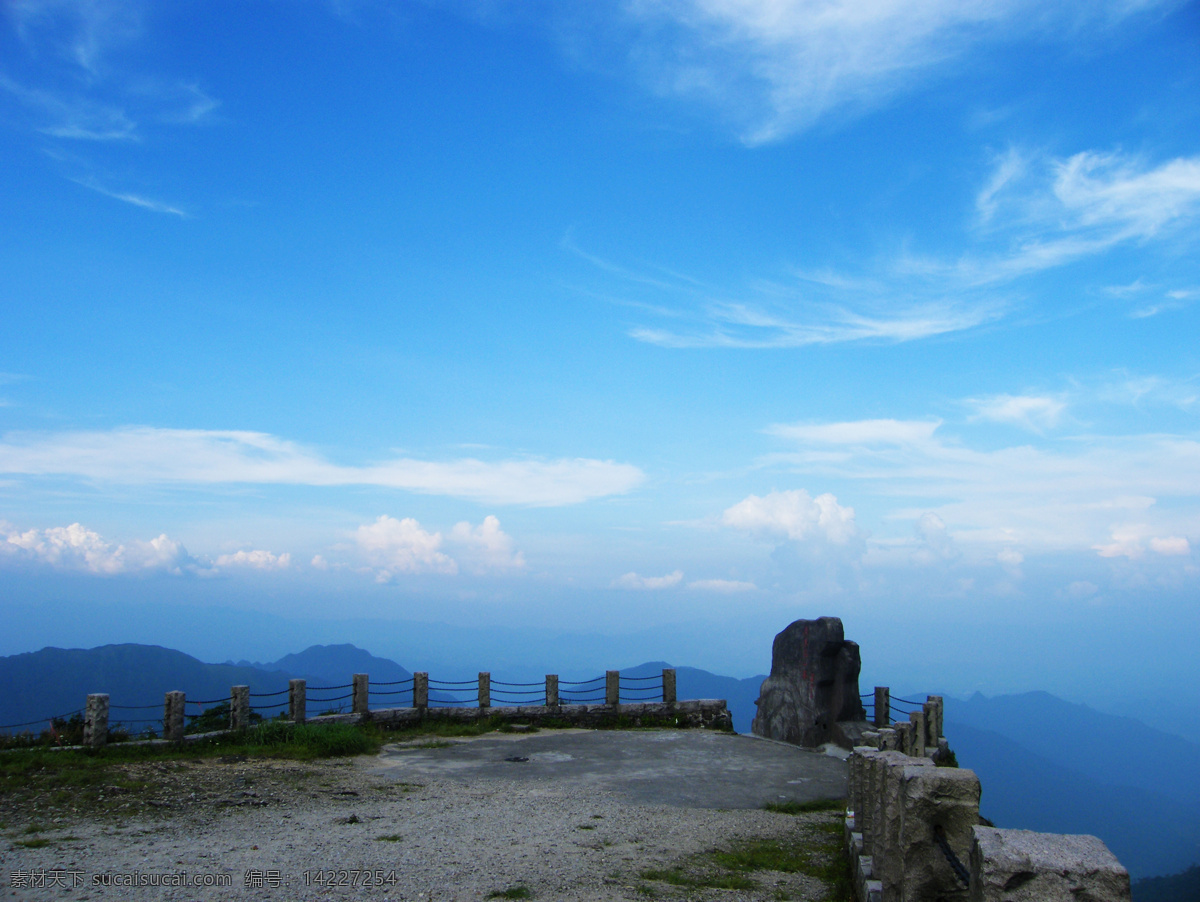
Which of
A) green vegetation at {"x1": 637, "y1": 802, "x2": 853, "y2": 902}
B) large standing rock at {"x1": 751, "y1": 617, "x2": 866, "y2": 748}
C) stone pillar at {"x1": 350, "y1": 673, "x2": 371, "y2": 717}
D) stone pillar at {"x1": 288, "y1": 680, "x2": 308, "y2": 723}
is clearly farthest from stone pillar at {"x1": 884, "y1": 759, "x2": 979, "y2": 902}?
stone pillar at {"x1": 350, "y1": 673, "x2": 371, "y2": 717}

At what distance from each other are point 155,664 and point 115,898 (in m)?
124

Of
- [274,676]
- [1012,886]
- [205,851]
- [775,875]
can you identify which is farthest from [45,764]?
[274,676]

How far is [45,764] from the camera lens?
12883 mm

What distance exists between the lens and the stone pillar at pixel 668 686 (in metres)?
20.4

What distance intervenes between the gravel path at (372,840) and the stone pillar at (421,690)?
5689 mm

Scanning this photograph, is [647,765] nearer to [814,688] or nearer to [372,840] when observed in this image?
[814,688]

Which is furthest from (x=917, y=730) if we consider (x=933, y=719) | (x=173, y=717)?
(x=173, y=717)

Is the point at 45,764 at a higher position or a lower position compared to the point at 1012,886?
lower

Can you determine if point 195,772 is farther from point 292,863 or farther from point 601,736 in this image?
point 601,736

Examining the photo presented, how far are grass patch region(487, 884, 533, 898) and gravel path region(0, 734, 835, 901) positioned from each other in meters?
0.06

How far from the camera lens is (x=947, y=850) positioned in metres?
4.83

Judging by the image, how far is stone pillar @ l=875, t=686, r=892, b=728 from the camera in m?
18.6

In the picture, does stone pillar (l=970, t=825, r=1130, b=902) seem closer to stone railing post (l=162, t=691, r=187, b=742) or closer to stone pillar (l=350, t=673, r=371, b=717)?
stone railing post (l=162, t=691, r=187, b=742)

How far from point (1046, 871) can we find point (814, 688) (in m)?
14.3
